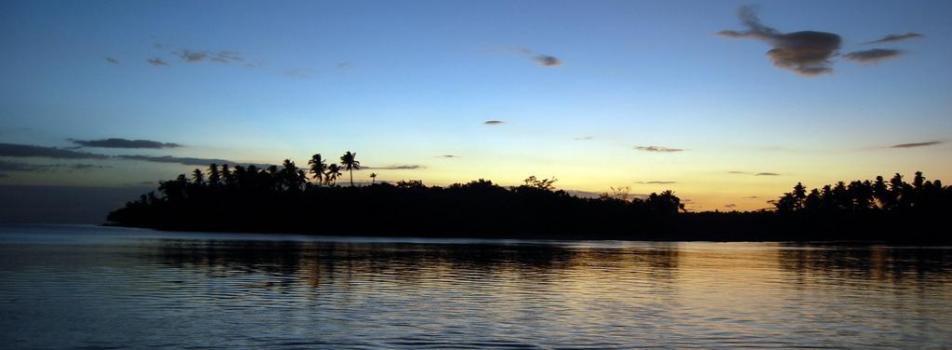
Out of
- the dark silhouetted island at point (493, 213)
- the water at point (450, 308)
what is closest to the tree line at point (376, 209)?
the dark silhouetted island at point (493, 213)

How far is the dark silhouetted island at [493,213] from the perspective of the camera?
17950 centimetres

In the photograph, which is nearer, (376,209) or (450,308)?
(450,308)

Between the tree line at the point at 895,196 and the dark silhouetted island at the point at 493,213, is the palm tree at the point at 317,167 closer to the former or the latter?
the dark silhouetted island at the point at 493,213

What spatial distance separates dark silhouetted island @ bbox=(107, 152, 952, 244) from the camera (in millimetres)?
179500

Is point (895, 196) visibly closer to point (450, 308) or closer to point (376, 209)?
point (376, 209)

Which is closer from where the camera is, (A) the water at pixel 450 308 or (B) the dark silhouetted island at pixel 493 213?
(A) the water at pixel 450 308

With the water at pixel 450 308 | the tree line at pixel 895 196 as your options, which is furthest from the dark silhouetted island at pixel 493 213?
the water at pixel 450 308

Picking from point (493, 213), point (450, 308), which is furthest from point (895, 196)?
point (450, 308)

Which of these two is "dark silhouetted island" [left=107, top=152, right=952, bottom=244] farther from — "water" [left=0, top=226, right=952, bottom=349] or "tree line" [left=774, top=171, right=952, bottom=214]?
"water" [left=0, top=226, right=952, bottom=349]

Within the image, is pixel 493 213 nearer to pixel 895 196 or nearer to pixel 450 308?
pixel 895 196

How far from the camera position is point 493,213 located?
184 metres

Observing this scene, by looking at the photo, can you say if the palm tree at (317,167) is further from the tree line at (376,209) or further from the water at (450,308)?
the water at (450,308)

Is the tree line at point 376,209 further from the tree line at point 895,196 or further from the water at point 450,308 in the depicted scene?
the water at point 450,308

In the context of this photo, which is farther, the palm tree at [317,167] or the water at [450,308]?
the palm tree at [317,167]
